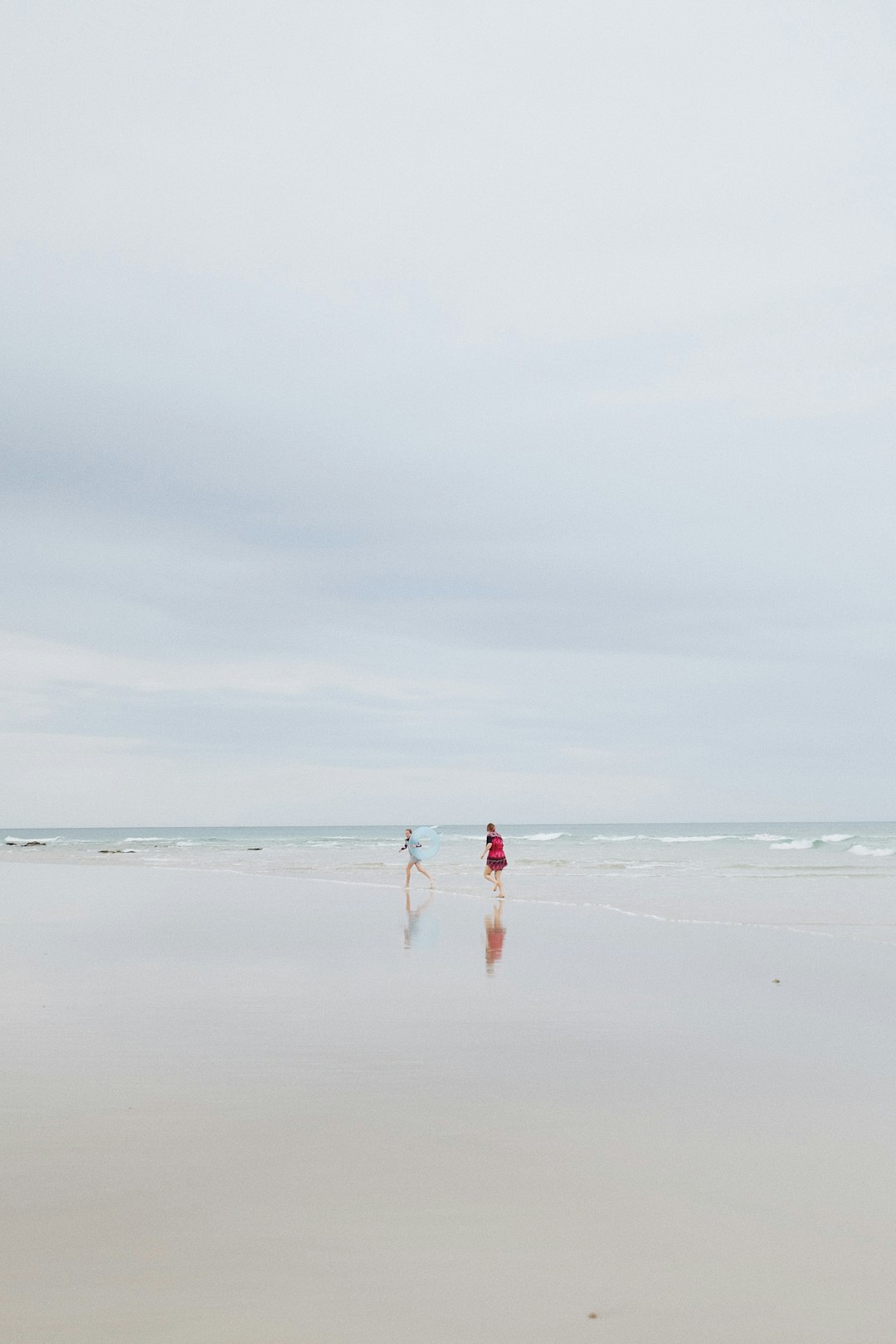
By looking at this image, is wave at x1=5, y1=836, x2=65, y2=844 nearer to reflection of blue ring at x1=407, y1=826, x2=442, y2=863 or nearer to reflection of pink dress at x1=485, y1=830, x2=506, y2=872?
reflection of blue ring at x1=407, y1=826, x2=442, y2=863

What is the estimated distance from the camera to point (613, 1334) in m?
3.77

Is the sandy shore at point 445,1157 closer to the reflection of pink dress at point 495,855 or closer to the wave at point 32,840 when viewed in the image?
the reflection of pink dress at point 495,855

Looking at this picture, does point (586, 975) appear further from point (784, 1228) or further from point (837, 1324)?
point (837, 1324)

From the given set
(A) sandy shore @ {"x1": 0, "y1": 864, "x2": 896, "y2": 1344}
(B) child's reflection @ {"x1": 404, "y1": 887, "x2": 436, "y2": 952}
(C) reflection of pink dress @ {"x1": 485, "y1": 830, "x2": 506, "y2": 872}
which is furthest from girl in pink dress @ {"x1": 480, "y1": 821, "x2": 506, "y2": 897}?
(A) sandy shore @ {"x1": 0, "y1": 864, "x2": 896, "y2": 1344}

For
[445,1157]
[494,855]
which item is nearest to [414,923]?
[494,855]

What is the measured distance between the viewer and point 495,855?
76.7 feet

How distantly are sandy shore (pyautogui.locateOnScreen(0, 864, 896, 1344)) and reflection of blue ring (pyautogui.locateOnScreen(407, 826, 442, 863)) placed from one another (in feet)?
47.7

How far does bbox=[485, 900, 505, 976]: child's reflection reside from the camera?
12448 millimetres

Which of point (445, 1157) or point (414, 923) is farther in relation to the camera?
point (414, 923)

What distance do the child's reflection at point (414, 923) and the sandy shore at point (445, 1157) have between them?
3295 millimetres

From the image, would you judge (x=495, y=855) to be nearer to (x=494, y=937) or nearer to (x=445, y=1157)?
(x=494, y=937)

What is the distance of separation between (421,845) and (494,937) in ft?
37.7

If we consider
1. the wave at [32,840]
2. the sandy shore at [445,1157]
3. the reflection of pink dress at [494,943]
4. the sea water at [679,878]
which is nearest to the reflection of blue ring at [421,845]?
the sea water at [679,878]

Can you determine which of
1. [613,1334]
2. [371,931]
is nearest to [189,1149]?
[613,1334]
